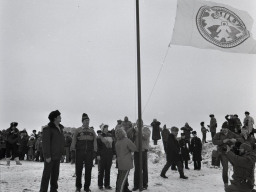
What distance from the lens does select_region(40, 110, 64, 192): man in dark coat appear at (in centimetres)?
743

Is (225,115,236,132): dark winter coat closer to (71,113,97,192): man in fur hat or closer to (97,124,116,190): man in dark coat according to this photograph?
(97,124,116,190): man in dark coat

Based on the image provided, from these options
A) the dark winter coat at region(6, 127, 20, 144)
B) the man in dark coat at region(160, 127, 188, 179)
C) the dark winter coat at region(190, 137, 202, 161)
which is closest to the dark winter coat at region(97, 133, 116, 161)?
the man in dark coat at region(160, 127, 188, 179)

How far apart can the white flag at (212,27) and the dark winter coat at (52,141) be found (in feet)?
12.7

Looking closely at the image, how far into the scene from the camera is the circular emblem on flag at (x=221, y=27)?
897 cm

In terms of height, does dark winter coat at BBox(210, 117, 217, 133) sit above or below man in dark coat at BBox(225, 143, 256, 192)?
above

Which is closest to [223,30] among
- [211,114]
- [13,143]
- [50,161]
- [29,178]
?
[50,161]

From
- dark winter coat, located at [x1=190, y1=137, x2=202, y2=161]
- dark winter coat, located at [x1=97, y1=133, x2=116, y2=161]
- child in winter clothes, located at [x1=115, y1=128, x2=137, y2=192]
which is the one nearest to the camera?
child in winter clothes, located at [x1=115, y1=128, x2=137, y2=192]

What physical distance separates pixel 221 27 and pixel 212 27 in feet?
0.92

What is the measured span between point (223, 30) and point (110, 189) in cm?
580

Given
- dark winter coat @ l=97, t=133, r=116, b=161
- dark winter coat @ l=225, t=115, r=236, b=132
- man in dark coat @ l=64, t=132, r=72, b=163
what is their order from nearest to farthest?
1. dark winter coat @ l=97, t=133, r=116, b=161
2. dark winter coat @ l=225, t=115, r=236, b=132
3. man in dark coat @ l=64, t=132, r=72, b=163

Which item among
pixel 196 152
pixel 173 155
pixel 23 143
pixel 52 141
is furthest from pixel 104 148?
pixel 23 143

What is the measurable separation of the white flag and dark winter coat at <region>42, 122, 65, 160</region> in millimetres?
3882

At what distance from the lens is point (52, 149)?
7633 mm

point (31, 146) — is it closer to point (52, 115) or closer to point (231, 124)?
point (231, 124)
